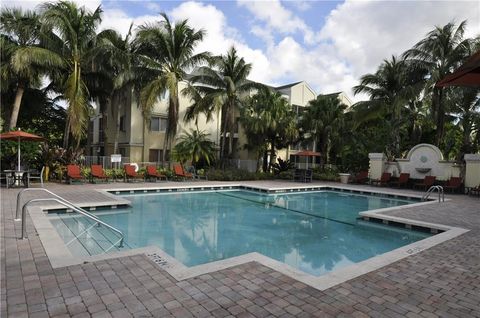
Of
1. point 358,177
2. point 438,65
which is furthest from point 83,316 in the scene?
point 438,65

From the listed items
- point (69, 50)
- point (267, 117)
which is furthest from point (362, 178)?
point (69, 50)

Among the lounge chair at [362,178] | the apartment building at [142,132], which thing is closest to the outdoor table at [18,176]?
the apartment building at [142,132]

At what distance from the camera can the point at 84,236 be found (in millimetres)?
8180

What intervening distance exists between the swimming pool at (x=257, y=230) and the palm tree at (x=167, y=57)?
714 centimetres

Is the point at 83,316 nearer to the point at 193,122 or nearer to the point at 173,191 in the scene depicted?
the point at 173,191

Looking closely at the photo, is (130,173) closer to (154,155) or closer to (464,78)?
(154,155)

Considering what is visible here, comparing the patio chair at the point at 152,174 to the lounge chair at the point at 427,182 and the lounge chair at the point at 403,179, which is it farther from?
the lounge chair at the point at 427,182

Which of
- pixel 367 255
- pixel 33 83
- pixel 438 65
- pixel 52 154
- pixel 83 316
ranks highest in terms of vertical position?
pixel 438 65

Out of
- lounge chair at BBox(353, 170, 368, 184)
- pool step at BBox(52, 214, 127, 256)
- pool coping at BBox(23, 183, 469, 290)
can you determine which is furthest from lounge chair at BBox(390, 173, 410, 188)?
pool step at BBox(52, 214, 127, 256)

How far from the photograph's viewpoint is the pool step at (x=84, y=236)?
714 cm

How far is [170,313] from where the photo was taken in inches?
141

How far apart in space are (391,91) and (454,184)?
7.88m

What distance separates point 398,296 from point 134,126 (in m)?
23.3

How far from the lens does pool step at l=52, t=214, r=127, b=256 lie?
714 centimetres
